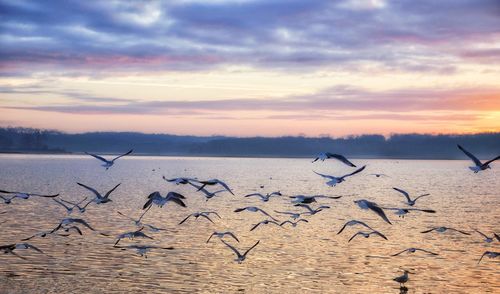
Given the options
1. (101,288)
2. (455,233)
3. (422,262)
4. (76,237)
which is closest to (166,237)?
(76,237)

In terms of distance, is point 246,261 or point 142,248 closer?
point 142,248

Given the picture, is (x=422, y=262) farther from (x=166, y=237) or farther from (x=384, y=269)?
(x=166, y=237)

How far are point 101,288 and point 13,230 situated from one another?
17.7m

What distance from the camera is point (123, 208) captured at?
64.4 metres

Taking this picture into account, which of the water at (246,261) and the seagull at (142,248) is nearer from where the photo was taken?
the water at (246,261)

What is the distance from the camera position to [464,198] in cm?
9056

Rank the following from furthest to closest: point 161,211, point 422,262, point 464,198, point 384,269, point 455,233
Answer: point 464,198
point 161,211
point 455,233
point 422,262
point 384,269

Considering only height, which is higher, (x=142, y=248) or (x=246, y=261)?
(x=142, y=248)

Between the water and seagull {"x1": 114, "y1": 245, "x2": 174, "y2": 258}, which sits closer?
the water

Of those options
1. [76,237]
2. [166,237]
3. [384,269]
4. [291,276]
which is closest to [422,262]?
[384,269]

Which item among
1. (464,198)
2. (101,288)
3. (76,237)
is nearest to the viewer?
(101,288)

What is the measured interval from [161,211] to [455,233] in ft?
89.2

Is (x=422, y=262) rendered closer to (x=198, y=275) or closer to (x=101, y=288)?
(x=198, y=275)

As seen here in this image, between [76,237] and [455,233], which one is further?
[455,233]
